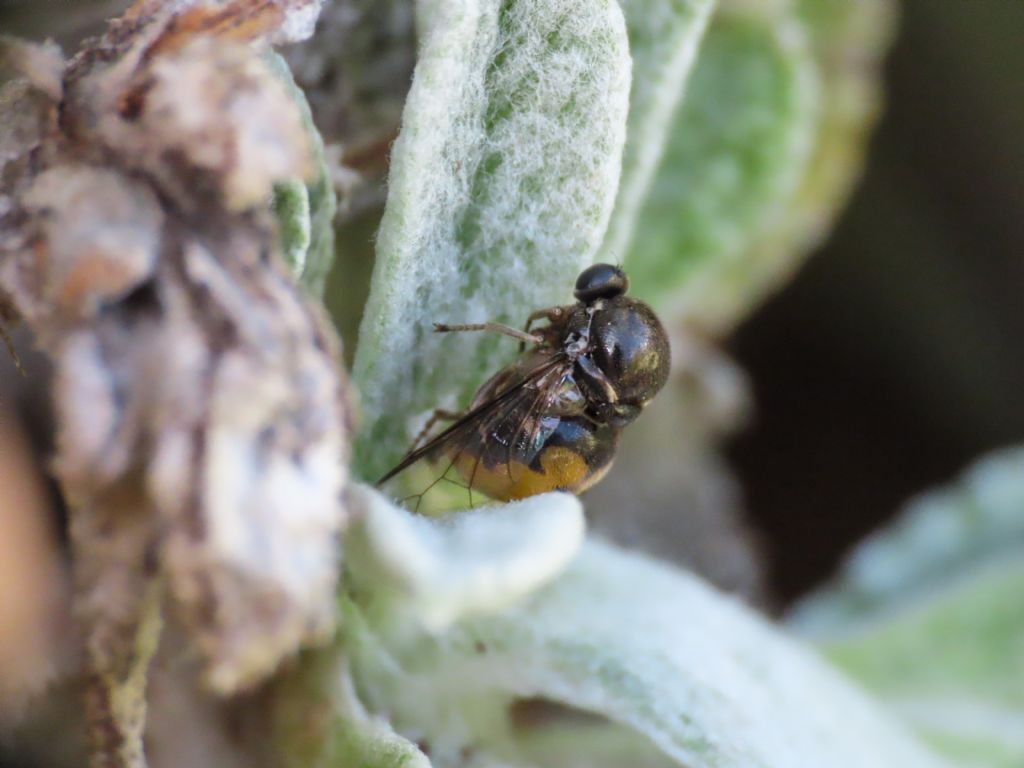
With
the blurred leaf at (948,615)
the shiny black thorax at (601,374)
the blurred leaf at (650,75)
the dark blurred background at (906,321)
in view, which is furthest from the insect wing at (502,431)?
the dark blurred background at (906,321)

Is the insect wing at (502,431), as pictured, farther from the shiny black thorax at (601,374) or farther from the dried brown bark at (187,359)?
the dried brown bark at (187,359)

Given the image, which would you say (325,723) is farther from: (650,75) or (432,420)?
(650,75)

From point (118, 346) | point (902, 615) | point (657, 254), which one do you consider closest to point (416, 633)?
point (118, 346)

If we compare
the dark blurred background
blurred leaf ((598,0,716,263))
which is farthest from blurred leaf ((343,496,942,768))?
→ the dark blurred background

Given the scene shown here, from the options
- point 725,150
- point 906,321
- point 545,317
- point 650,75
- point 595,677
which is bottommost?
point 595,677

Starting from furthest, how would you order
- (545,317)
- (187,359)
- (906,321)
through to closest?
(906,321) → (545,317) → (187,359)

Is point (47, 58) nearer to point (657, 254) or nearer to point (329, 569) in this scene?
point (329, 569)

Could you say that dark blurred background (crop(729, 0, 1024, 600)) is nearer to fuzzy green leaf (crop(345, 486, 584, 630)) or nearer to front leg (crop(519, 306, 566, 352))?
front leg (crop(519, 306, 566, 352))

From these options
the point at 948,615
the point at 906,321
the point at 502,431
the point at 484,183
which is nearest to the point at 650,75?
the point at 484,183
